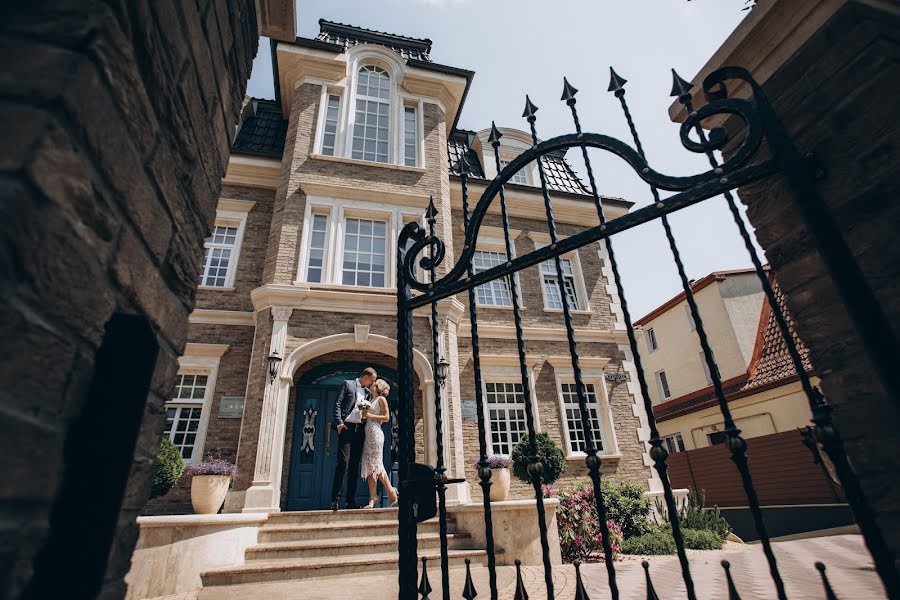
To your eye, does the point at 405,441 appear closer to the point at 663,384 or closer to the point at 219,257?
the point at 219,257

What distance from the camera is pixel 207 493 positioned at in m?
7.05

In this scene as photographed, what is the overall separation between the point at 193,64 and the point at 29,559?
1537 mm

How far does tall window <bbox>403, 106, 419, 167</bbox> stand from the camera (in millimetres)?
11984

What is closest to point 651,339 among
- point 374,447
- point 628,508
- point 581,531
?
point 628,508

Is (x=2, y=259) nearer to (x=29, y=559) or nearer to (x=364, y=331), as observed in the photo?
(x=29, y=559)

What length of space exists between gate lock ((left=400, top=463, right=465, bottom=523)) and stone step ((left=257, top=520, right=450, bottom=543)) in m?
4.64

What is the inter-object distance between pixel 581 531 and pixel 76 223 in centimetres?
886

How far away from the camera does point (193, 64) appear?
157cm

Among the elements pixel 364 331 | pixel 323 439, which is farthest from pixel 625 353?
pixel 323 439

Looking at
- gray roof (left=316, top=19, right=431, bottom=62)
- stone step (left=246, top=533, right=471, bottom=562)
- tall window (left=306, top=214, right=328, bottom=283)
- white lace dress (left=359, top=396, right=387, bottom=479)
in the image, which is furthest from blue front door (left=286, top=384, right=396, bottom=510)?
gray roof (left=316, top=19, right=431, bottom=62)

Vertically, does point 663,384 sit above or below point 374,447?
above

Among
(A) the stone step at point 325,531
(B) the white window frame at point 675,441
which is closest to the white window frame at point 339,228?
(A) the stone step at point 325,531

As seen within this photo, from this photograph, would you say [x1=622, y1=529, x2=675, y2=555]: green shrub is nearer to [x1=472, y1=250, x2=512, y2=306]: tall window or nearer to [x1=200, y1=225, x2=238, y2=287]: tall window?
[x1=472, y1=250, x2=512, y2=306]: tall window

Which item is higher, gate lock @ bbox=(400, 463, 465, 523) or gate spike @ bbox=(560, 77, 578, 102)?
gate spike @ bbox=(560, 77, 578, 102)
